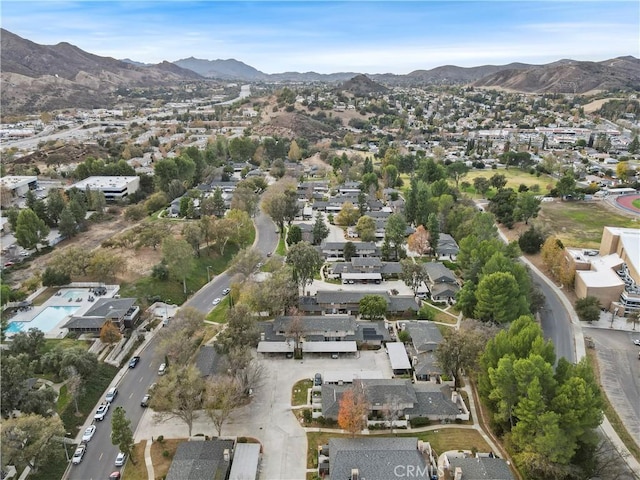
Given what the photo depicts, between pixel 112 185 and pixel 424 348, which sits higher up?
pixel 112 185

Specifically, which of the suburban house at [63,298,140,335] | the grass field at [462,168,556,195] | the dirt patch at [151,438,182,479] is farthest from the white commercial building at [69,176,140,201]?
the grass field at [462,168,556,195]

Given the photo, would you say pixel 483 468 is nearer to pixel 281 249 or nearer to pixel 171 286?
pixel 171 286

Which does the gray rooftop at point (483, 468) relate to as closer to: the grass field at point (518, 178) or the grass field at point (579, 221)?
the grass field at point (579, 221)

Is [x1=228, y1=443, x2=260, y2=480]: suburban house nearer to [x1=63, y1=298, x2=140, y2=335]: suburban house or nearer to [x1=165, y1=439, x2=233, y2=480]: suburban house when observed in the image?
[x1=165, y1=439, x2=233, y2=480]: suburban house

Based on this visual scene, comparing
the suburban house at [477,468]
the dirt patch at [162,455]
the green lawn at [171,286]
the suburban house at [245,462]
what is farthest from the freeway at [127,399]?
the suburban house at [477,468]

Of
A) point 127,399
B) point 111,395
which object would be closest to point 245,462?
point 127,399

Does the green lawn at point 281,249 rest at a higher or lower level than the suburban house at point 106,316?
lower

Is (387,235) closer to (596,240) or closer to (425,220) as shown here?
(425,220)
